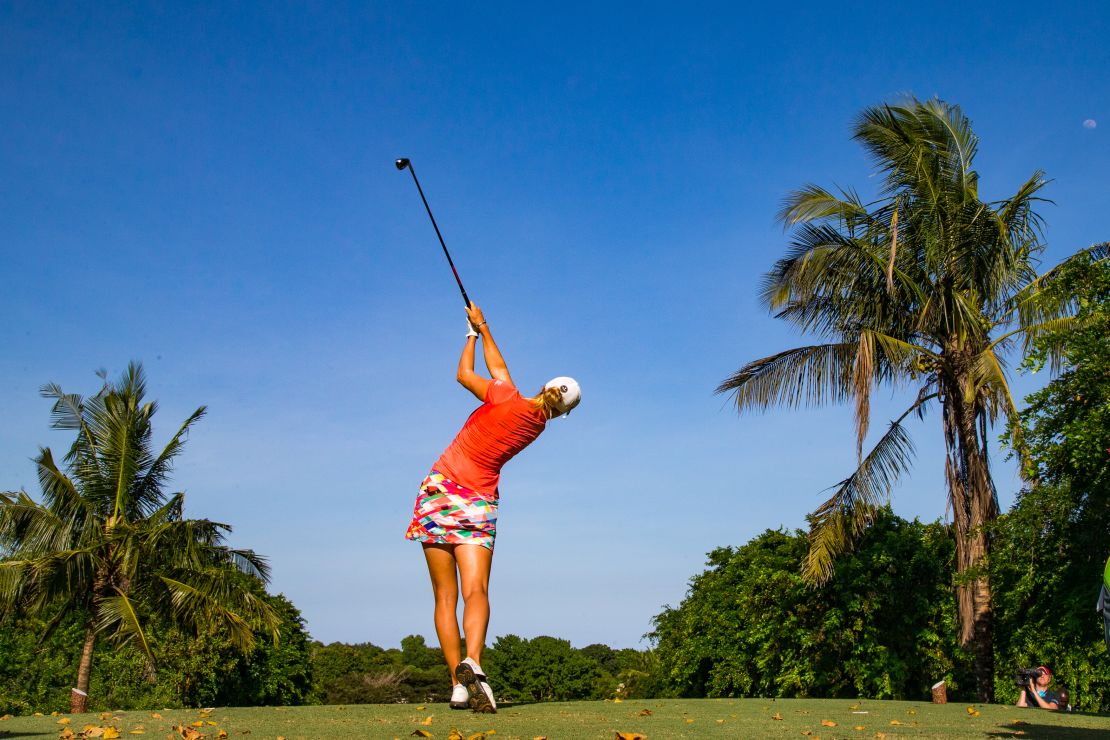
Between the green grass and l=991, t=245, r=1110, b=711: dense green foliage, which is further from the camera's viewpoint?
l=991, t=245, r=1110, b=711: dense green foliage

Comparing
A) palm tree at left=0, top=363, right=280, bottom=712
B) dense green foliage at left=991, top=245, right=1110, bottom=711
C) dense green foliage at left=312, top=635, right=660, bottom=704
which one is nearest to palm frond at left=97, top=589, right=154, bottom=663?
palm tree at left=0, top=363, right=280, bottom=712

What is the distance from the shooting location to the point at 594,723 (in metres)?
6.11

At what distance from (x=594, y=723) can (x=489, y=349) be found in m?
2.76

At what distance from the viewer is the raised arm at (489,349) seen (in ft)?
23.2

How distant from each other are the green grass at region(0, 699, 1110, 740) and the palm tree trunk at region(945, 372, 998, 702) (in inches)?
292

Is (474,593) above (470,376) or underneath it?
underneath

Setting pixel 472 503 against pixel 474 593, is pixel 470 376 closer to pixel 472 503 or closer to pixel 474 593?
pixel 472 503

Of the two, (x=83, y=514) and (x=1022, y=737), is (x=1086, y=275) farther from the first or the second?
(x=83, y=514)

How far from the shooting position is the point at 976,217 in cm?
1609

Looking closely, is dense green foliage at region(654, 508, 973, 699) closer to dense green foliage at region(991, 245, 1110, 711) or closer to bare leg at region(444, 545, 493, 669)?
dense green foliage at region(991, 245, 1110, 711)

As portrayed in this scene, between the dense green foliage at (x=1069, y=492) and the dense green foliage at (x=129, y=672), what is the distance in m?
25.9

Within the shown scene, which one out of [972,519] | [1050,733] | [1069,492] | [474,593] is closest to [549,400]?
[474,593]

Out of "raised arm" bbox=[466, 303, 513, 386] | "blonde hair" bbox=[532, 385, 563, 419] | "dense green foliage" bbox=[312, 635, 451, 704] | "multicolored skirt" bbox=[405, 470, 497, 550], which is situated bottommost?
"dense green foliage" bbox=[312, 635, 451, 704]

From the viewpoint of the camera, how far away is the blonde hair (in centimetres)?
677
